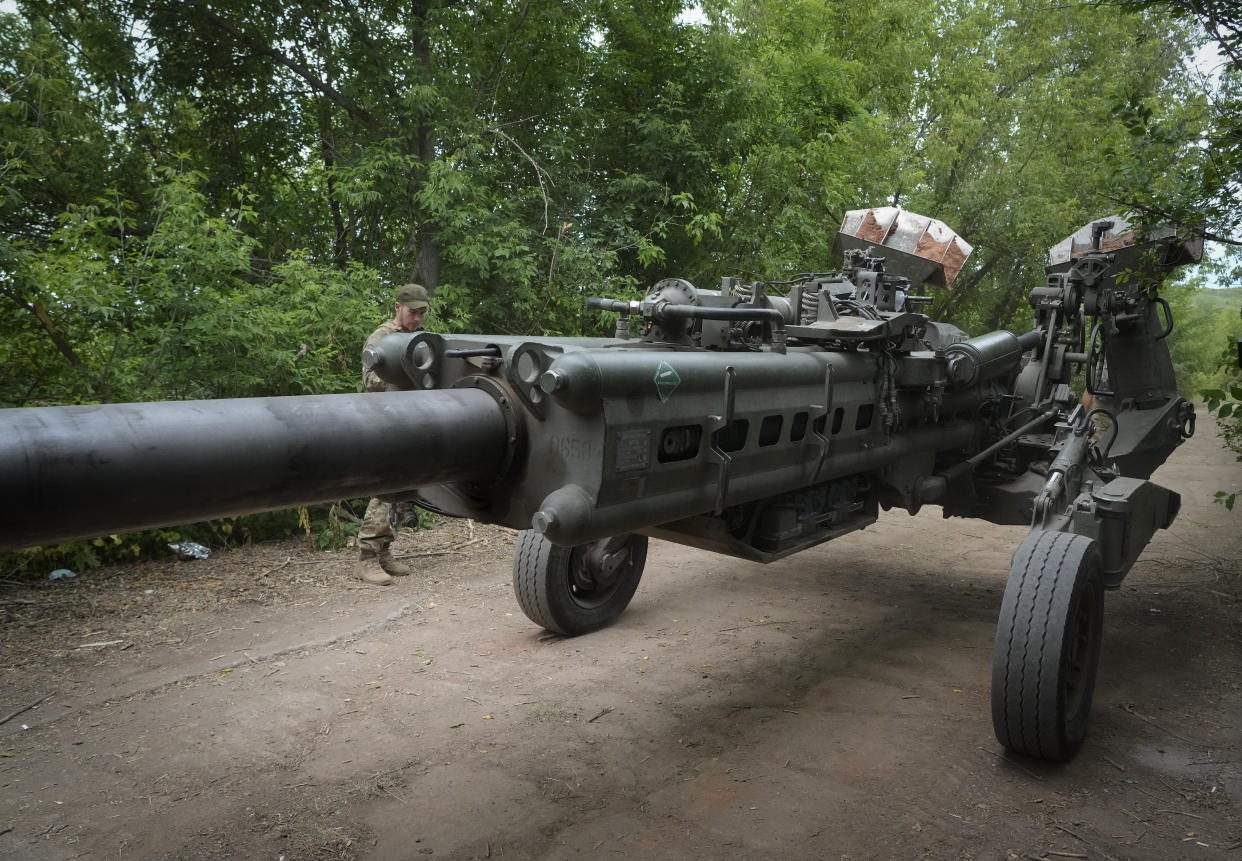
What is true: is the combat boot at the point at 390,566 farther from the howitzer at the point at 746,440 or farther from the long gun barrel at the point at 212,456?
the long gun barrel at the point at 212,456

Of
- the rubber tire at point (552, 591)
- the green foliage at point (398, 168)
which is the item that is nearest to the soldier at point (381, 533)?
the green foliage at point (398, 168)

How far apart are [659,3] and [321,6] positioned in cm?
457

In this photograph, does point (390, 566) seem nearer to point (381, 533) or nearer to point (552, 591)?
point (381, 533)

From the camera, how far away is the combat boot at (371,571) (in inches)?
264

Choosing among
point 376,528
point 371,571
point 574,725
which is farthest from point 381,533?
point 574,725

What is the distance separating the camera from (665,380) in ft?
10.6

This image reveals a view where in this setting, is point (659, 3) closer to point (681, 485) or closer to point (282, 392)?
point (282, 392)

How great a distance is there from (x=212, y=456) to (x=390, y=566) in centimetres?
474

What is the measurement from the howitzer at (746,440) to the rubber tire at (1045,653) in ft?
0.04

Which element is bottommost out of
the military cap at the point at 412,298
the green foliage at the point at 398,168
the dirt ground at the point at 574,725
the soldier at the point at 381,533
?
the dirt ground at the point at 574,725

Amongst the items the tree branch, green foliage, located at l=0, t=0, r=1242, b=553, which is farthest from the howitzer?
the tree branch

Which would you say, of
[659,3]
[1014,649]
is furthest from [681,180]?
[1014,649]

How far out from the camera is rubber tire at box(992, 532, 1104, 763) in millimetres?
3949

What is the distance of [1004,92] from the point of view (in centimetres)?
2056
